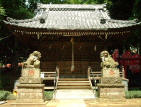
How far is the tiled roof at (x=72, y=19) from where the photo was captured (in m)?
17.3

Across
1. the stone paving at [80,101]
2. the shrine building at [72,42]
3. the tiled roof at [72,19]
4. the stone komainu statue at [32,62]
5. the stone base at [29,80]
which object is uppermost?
the tiled roof at [72,19]

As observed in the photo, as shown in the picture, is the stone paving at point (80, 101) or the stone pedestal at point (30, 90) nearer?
the stone paving at point (80, 101)

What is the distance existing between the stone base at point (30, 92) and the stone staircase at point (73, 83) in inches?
157

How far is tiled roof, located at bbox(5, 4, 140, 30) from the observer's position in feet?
56.8

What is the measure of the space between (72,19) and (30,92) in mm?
9561

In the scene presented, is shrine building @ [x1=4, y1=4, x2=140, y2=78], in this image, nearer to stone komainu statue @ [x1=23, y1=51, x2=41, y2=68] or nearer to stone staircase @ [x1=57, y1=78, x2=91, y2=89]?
stone staircase @ [x1=57, y1=78, x2=91, y2=89]

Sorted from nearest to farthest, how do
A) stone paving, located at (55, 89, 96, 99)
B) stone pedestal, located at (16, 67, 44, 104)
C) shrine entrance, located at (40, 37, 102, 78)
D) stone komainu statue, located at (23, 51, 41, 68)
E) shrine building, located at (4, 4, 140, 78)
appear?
stone pedestal, located at (16, 67, 44, 104) < stone komainu statue, located at (23, 51, 41, 68) < stone paving, located at (55, 89, 96, 99) < shrine building, located at (4, 4, 140, 78) < shrine entrance, located at (40, 37, 102, 78)

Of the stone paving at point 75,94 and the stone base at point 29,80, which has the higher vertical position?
the stone base at point 29,80

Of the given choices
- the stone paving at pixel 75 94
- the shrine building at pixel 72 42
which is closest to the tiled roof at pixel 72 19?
the shrine building at pixel 72 42

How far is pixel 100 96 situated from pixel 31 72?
418cm

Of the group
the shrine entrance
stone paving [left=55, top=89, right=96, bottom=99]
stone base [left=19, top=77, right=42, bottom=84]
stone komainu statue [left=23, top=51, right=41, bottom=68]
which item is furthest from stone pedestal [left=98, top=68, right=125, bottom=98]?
the shrine entrance

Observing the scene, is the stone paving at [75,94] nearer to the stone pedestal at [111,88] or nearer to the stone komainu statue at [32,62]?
the stone pedestal at [111,88]

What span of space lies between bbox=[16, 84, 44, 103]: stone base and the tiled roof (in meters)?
5.42

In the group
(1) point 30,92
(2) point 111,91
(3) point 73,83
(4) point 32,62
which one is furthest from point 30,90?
(3) point 73,83
